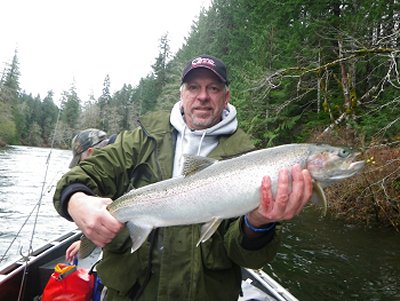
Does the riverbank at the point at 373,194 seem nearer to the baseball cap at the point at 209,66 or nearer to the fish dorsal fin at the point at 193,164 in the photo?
the baseball cap at the point at 209,66

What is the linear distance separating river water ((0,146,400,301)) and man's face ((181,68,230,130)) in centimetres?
278

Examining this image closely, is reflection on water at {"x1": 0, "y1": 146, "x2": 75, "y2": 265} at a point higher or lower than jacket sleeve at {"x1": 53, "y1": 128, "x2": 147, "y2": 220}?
lower

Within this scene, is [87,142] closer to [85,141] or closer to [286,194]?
[85,141]

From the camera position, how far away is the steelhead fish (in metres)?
2.16

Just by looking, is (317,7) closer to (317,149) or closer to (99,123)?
(317,149)

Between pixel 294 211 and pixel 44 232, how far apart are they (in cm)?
1015

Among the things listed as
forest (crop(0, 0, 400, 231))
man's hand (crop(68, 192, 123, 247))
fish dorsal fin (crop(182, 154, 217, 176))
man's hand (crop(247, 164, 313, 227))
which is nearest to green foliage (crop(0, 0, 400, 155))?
forest (crop(0, 0, 400, 231))

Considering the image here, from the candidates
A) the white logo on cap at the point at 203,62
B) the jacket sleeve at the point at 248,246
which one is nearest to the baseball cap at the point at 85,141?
the white logo on cap at the point at 203,62

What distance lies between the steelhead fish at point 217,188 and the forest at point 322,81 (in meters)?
0.77

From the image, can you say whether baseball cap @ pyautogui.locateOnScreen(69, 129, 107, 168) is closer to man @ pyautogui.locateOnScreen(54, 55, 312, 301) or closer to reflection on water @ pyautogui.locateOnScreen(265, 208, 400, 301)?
man @ pyautogui.locateOnScreen(54, 55, 312, 301)

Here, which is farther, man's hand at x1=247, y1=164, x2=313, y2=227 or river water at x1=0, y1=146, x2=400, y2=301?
river water at x1=0, y1=146, x2=400, y2=301

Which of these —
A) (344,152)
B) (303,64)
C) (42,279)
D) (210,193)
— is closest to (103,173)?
(210,193)

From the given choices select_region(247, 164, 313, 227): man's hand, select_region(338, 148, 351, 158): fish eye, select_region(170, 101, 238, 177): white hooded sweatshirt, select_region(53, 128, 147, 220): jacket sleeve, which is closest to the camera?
select_region(247, 164, 313, 227): man's hand

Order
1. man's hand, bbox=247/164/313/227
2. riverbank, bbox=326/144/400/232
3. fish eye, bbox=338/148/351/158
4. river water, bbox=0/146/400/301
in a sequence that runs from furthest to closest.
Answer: riverbank, bbox=326/144/400/232 → river water, bbox=0/146/400/301 → fish eye, bbox=338/148/351/158 → man's hand, bbox=247/164/313/227
